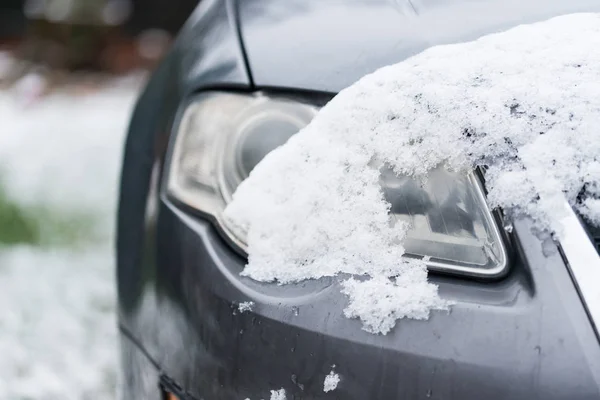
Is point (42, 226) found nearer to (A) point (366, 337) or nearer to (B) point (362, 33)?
(B) point (362, 33)

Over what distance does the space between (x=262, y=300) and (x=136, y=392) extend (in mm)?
628

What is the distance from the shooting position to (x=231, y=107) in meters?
1.58

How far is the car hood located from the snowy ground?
148 centimetres

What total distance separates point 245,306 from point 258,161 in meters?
0.32

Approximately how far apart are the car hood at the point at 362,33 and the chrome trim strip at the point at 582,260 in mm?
471

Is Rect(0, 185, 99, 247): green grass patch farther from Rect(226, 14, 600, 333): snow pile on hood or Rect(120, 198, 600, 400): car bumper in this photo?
Rect(226, 14, 600, 333): snow pile on hood

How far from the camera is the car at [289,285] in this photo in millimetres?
1106

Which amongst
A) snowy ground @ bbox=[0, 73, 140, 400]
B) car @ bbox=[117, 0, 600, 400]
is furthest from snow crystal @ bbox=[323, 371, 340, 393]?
snowy ground @ bbox=[0, 73, 140, 400]

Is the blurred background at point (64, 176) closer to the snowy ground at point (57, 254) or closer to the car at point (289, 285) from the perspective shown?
the snowy ground at point (57, 254)

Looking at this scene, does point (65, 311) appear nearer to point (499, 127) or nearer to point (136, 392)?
point (136, 392)

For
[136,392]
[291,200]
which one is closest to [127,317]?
[136,392]

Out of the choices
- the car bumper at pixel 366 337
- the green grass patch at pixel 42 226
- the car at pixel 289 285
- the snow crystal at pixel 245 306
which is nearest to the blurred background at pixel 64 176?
the green grass patch at pixel 42 226

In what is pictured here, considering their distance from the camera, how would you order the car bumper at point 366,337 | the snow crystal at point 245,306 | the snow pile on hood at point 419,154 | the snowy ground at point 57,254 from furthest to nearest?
the snowy ground at point 57,254
the snow crystal at point 245,306
the snow pile on hood at point 419,154
the car bumper at point 366,337

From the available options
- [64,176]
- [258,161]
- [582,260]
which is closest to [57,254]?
[64,176]
